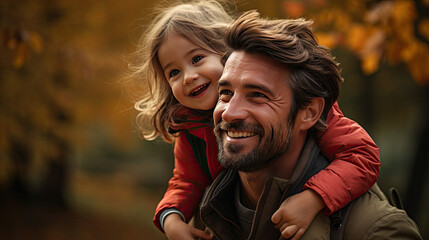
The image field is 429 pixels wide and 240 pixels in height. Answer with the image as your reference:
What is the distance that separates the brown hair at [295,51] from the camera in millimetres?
2402

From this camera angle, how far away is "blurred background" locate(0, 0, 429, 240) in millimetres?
4973

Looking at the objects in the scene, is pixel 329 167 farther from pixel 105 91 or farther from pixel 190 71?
pixel 105 91

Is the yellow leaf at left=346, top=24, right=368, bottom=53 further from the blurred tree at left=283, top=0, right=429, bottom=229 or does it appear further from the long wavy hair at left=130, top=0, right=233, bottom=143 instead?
the long wavy hair at left=130, top=0, right=233, bottom=143

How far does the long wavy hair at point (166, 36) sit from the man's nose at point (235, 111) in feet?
2.61

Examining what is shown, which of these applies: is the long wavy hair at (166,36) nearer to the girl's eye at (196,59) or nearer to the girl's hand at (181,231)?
the girl's eye at (196,59)

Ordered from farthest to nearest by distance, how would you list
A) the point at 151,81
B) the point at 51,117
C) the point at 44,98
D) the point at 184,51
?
the point at 51,117 < the point at 44,98 < the point at 151,81 < the point at 184,51

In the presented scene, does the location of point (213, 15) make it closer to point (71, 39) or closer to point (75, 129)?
point (71, 39)

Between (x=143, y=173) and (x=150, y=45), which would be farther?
(x=143, y=173)

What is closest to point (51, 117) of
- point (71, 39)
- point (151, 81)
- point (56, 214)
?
point (71, 39)

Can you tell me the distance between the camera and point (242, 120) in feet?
7.77

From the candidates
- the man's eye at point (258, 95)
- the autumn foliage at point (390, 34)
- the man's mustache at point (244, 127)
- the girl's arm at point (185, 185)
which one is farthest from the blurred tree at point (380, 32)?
the man's mustache at point (244, 127)

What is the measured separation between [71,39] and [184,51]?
568 centimetres

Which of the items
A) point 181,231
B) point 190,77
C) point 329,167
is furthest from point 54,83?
point 329,167

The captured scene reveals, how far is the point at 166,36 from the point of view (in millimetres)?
3184
